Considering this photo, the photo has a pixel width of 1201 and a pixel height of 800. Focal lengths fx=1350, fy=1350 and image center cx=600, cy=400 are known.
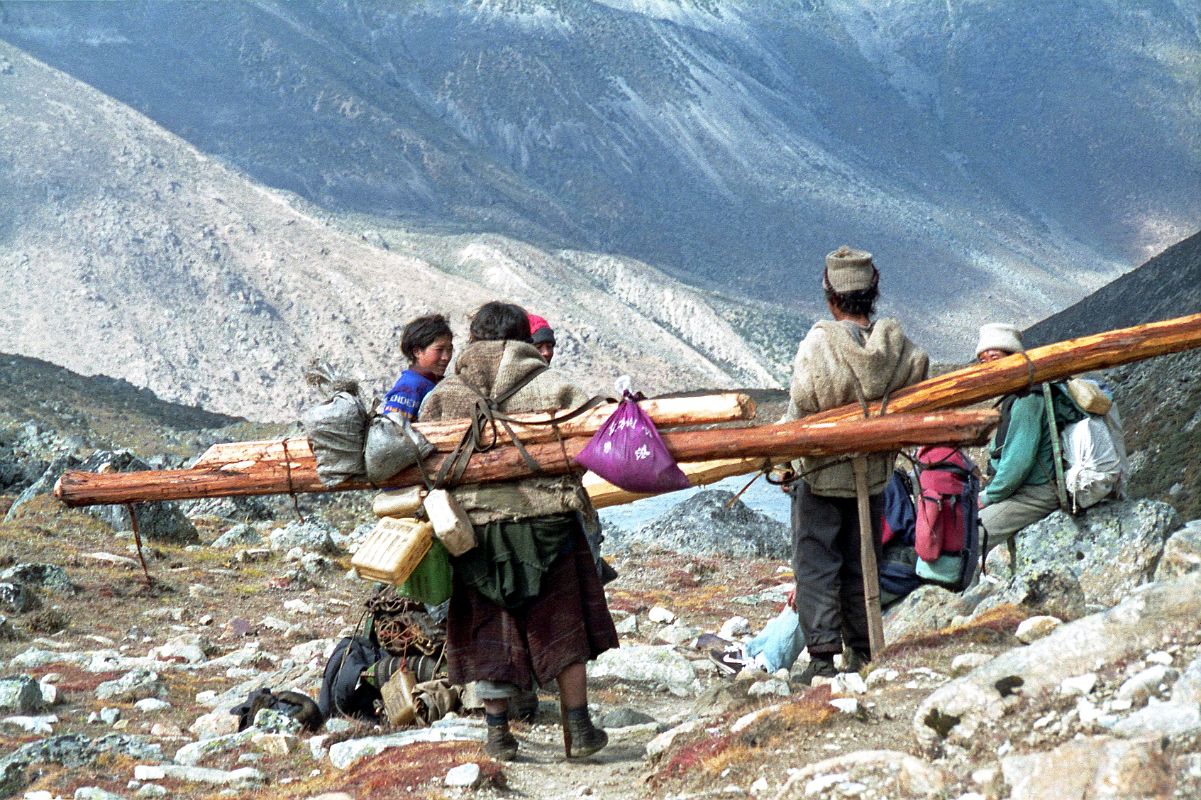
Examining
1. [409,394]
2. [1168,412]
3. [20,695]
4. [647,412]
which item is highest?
[409,394]

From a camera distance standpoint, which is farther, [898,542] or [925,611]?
[898,542]

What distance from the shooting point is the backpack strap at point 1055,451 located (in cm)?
766

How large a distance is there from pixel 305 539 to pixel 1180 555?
1322cm

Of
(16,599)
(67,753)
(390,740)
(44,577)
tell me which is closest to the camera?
(390,740)

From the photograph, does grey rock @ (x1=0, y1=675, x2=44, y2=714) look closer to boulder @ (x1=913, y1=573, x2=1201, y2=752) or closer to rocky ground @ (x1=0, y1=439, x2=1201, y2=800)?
rocky ground @ (x1=0, y1=439, x2=1201, y2=800)

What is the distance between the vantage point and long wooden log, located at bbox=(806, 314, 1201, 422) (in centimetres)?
665

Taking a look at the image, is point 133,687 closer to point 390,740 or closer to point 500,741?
point 390,740

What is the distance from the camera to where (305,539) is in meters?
18.3

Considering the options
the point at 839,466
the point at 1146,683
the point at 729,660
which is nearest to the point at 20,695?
the point at 729,660

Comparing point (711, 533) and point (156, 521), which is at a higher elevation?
point (156, 521)

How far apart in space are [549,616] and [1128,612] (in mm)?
2656

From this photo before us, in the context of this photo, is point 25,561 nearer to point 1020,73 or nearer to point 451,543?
point 451,543

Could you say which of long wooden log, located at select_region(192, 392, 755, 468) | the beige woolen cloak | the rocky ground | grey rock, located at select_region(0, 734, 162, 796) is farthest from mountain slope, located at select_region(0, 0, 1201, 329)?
long wooden log, located at select_region(192, 392, 755, 468)

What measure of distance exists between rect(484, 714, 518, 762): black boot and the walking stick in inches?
71.5
